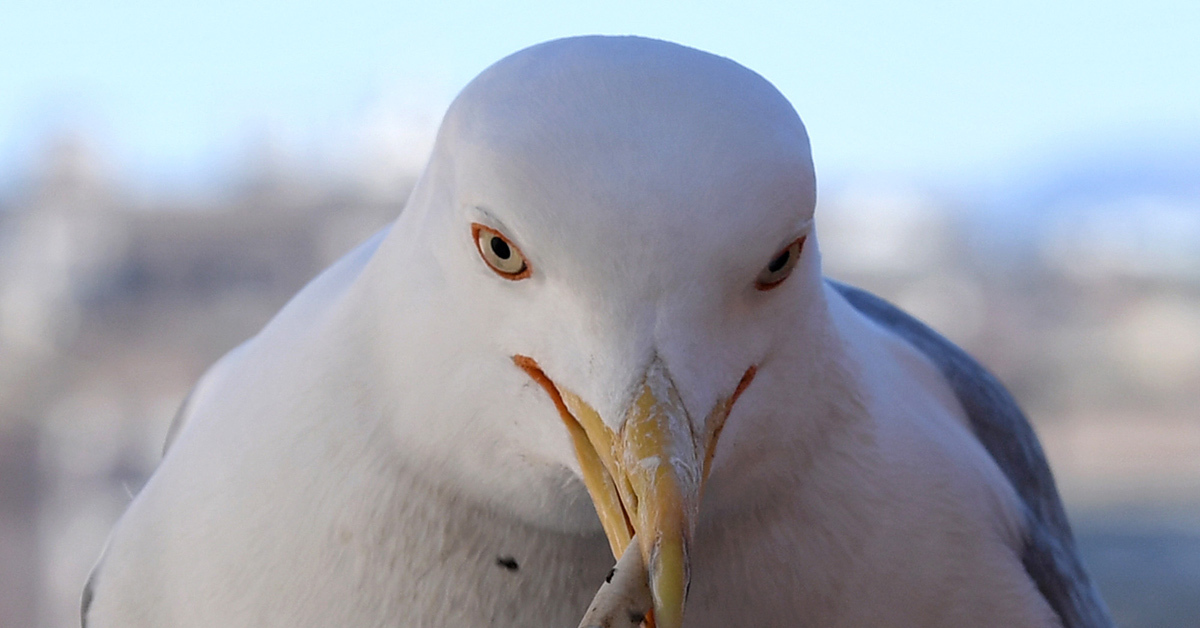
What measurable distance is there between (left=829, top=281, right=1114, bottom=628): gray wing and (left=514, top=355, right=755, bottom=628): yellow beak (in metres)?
0.37

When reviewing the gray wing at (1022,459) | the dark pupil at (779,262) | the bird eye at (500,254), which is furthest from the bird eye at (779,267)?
the gray wing at (1022,459)

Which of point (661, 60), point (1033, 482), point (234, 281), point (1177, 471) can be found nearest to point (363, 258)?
point (661, 60)

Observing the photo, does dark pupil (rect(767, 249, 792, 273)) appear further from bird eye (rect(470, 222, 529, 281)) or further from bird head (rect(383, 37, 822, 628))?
bird eye (rect(470, 222, 529, 281))

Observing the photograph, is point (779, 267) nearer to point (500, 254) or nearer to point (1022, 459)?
point (500, 254)

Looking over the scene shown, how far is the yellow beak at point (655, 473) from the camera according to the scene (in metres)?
0.51

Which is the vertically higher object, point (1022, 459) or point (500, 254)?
point (500, 254)

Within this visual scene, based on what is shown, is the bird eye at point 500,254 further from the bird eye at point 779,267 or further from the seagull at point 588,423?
the bird eye at point 779,267

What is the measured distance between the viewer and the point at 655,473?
509 millimetres

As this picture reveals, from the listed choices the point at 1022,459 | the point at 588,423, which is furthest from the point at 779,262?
the point at 1022,459

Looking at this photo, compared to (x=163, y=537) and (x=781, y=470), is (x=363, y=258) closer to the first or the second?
(x=163, y=537)

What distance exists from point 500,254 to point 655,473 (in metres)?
0.13

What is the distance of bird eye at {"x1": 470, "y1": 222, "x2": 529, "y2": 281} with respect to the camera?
0.57 metres

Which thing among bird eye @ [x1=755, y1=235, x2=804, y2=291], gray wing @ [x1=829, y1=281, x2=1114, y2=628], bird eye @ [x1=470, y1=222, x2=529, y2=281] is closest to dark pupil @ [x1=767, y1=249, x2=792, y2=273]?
bird eye @ [x1=755, y1=235, x2=804, y2=291]

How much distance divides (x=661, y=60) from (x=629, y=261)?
0.35 feet
